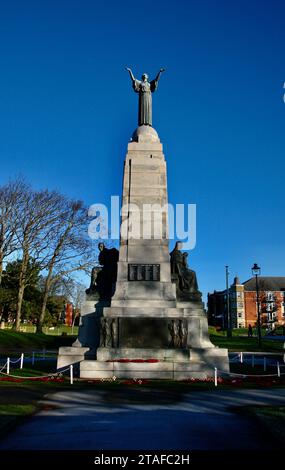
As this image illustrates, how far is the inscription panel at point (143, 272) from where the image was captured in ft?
63.0

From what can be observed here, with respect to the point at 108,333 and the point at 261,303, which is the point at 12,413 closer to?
the point at 108,333

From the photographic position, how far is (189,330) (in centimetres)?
1847

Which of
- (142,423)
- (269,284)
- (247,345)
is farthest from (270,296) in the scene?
(142,423)

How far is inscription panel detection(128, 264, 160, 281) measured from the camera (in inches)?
756

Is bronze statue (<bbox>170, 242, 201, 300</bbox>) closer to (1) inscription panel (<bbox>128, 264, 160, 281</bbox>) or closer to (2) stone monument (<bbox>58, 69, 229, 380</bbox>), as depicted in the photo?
(2) stone monument (<bbox>58, 69, 229, 380</bbox>)

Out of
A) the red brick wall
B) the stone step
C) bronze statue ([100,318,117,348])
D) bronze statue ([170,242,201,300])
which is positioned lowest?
the stone step

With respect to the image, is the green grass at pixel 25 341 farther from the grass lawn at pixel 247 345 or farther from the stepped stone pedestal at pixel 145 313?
the stepped stone pedestal at pixel 145 313

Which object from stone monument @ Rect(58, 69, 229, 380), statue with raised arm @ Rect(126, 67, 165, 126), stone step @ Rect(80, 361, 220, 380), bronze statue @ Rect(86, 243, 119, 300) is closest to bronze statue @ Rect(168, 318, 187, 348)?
stone monument @ Rect(58, 69, 229, 380)

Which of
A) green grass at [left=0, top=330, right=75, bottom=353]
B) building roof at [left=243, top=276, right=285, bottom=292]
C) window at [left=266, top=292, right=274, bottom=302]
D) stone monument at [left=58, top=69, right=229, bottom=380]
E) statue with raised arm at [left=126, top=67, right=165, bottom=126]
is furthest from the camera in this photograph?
building roof at [left=243, top=276, right=285, bottom=292]

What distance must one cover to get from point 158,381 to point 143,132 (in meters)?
13.3

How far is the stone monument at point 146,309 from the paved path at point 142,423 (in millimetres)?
4258

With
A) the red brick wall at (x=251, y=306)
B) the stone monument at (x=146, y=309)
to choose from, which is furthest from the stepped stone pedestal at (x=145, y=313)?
the red brick wall at (x=251, y=306)
